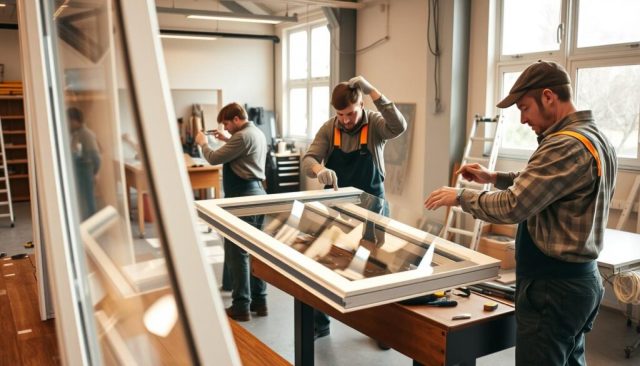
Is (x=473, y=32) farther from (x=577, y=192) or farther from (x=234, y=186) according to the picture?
(x=577, y=192)

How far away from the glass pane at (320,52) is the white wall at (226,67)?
4.80ft

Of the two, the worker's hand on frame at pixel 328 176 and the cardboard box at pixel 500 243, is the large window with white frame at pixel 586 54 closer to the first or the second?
the cardboard box at pixel 500 243

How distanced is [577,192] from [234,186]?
117 inches

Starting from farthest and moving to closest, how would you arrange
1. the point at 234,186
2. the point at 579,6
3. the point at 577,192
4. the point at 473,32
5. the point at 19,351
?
the point at 473,32 → the point at 579,6 → the point at 234,186 → the point at 19,351 → the point at 577,192

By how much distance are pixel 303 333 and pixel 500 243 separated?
9.46 feet

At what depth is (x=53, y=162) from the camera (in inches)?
46.9

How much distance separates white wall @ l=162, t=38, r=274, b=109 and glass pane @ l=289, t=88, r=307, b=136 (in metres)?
0.55

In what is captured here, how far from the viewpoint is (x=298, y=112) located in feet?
35.6

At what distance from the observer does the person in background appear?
36.1 inches

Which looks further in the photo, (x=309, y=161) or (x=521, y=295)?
(x=309, y=161)

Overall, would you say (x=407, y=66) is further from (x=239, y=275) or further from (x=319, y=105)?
(x=239, y=275)

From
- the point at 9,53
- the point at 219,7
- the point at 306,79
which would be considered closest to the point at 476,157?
the point at 306,79

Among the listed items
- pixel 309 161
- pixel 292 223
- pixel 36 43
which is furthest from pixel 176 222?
pixel 309 161

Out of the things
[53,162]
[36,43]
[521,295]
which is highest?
[36,43]
